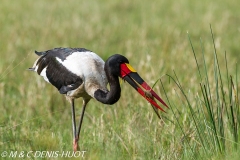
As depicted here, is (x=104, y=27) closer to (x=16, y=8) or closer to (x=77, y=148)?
(x=16, y=8)

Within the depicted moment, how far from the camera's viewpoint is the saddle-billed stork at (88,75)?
4.63 m

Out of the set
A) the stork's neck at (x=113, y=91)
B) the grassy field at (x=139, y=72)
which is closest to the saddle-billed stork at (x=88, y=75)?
the stork's neck at (x=113, y=91)

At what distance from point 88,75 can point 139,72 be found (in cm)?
249

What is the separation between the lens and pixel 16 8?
12195 millimetres

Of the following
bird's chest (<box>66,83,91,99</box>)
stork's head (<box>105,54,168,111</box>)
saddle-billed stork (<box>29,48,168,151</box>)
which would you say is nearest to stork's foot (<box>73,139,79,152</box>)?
saddle-billed stork (<box>29,48,168,151</box>)

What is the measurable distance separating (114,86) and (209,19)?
23.5 ft

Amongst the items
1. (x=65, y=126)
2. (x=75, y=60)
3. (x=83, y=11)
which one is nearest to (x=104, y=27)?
(x=83, y=11)

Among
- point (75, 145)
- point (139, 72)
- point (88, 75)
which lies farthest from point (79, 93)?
point (139, 72)

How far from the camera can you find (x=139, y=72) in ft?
24.2

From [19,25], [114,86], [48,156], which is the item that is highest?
[19,25]

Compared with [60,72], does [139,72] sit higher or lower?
higher

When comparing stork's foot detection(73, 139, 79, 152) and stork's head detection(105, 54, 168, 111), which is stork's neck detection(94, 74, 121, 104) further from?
stork's foot detection(73, 139, 79, 152)

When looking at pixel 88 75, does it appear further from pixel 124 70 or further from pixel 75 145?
pixel 75 145

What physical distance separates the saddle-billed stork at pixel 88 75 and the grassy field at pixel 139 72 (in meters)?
0.24
